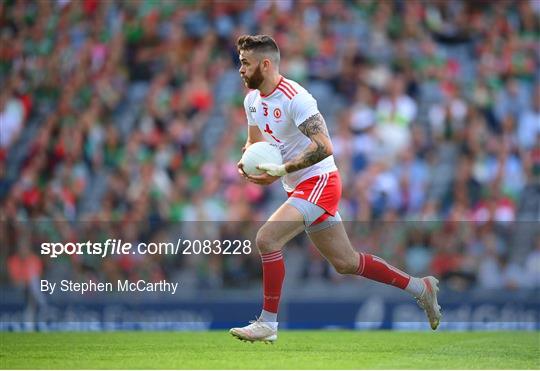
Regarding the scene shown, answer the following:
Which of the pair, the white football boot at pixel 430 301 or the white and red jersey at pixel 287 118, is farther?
the white football boot at pixel 430 301

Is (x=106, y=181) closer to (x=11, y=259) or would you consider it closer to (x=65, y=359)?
(x=11, y=259)

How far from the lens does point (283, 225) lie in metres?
8.71

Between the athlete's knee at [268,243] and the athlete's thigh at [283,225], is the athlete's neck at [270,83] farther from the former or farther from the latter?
the athlete's knee at [268,243]

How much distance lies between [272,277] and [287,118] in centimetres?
119

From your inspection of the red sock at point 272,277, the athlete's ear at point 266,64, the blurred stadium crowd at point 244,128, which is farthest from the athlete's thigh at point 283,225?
the blurred stadium crowd at point 244,128

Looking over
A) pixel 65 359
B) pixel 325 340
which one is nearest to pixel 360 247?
pixel 325 340

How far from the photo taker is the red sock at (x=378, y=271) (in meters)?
9.20

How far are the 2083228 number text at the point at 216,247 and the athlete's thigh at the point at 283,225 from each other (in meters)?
3.90

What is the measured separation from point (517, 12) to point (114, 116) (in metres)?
6.39

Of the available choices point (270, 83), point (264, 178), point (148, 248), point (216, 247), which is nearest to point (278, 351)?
point (264, 178)

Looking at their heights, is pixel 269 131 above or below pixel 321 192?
above

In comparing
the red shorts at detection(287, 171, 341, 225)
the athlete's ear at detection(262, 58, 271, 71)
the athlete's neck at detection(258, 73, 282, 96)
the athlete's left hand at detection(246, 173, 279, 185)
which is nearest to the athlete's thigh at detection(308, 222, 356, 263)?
the red shorts at detection(287, 171, 341, 225)

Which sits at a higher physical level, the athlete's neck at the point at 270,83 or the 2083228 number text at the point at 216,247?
the athlete's neck at the point at 270,83

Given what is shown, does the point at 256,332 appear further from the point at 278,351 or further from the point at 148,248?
the point at 148,248
